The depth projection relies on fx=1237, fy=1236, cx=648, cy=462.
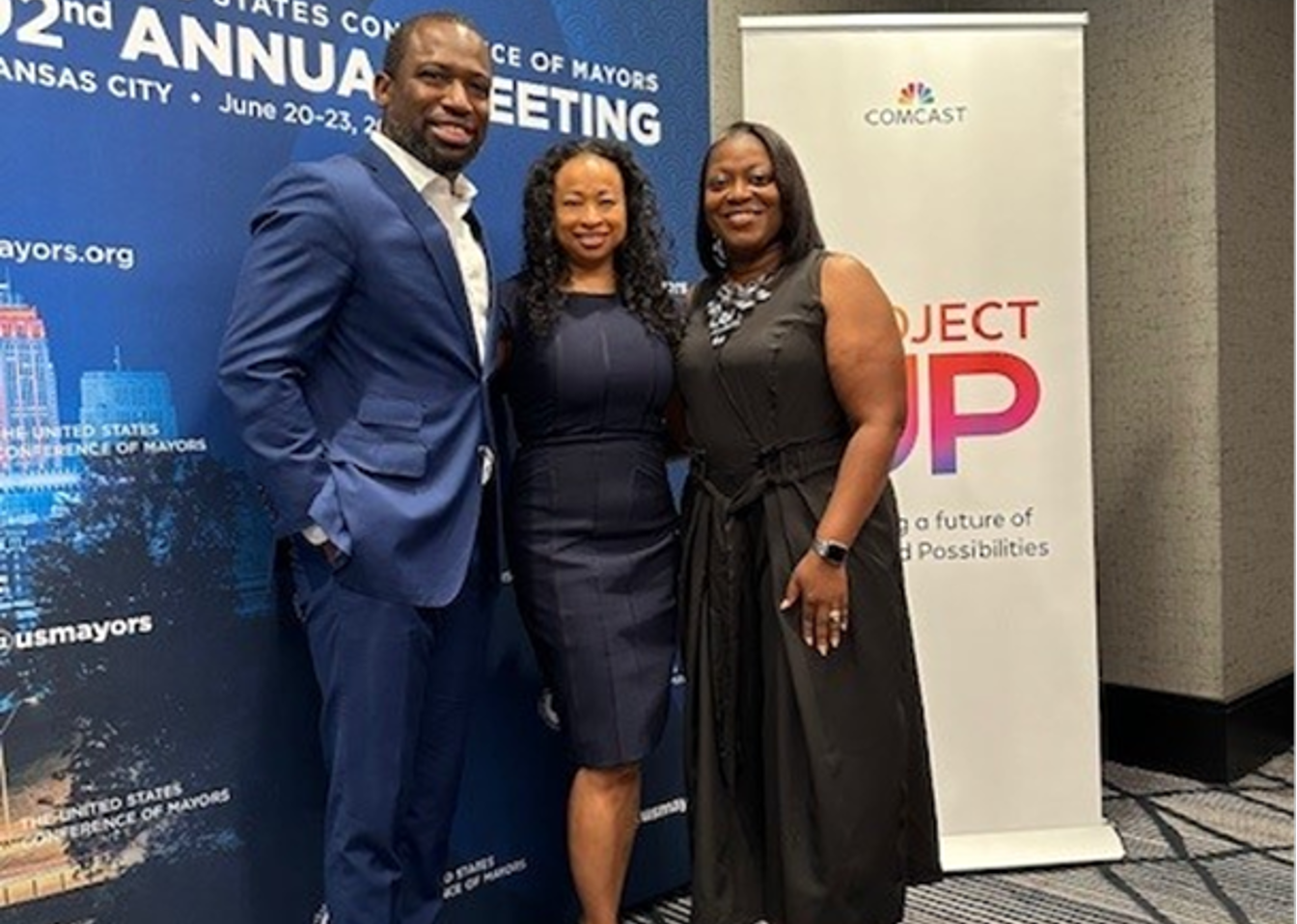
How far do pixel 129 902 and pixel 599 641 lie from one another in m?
0.79

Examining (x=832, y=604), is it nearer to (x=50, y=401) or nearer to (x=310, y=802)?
(x=310, y=802)

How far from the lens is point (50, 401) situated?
1.71m

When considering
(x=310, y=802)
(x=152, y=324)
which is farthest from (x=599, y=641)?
(x=152, y=324)

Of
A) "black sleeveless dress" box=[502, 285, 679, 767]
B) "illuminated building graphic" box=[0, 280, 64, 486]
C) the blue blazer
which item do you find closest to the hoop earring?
Result: "black sleeveless dress" box=[502, 285, 679, 767]

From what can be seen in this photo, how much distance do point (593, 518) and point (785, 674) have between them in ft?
1.28

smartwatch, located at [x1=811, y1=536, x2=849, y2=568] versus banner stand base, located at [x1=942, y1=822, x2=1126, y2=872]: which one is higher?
smartwatch, located at [x1=811, y1=536, x2=849, y2=568]

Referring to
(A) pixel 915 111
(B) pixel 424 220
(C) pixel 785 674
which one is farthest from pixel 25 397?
(A) pixel 915 111

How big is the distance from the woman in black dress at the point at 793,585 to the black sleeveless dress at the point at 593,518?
0.07 m

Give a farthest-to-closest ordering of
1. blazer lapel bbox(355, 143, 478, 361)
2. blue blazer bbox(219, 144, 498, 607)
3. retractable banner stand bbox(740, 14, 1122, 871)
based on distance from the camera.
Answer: retractable banner stand bbox(740, 14, 1122, 871)
blazer lapel bbox(355, 143, 478, 361)
blue blazer bbox(219, 144, 498, 607)

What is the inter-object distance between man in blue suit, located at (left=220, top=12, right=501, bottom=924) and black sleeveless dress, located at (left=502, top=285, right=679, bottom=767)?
162 mm

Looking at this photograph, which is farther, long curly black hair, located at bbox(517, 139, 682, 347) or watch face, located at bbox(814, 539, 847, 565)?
long curly black hair, located at bbox(517, 139, 682, 347)

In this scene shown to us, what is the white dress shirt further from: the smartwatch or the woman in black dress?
the smartwatch

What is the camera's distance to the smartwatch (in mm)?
1880

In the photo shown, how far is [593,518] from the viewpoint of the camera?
200 cm
